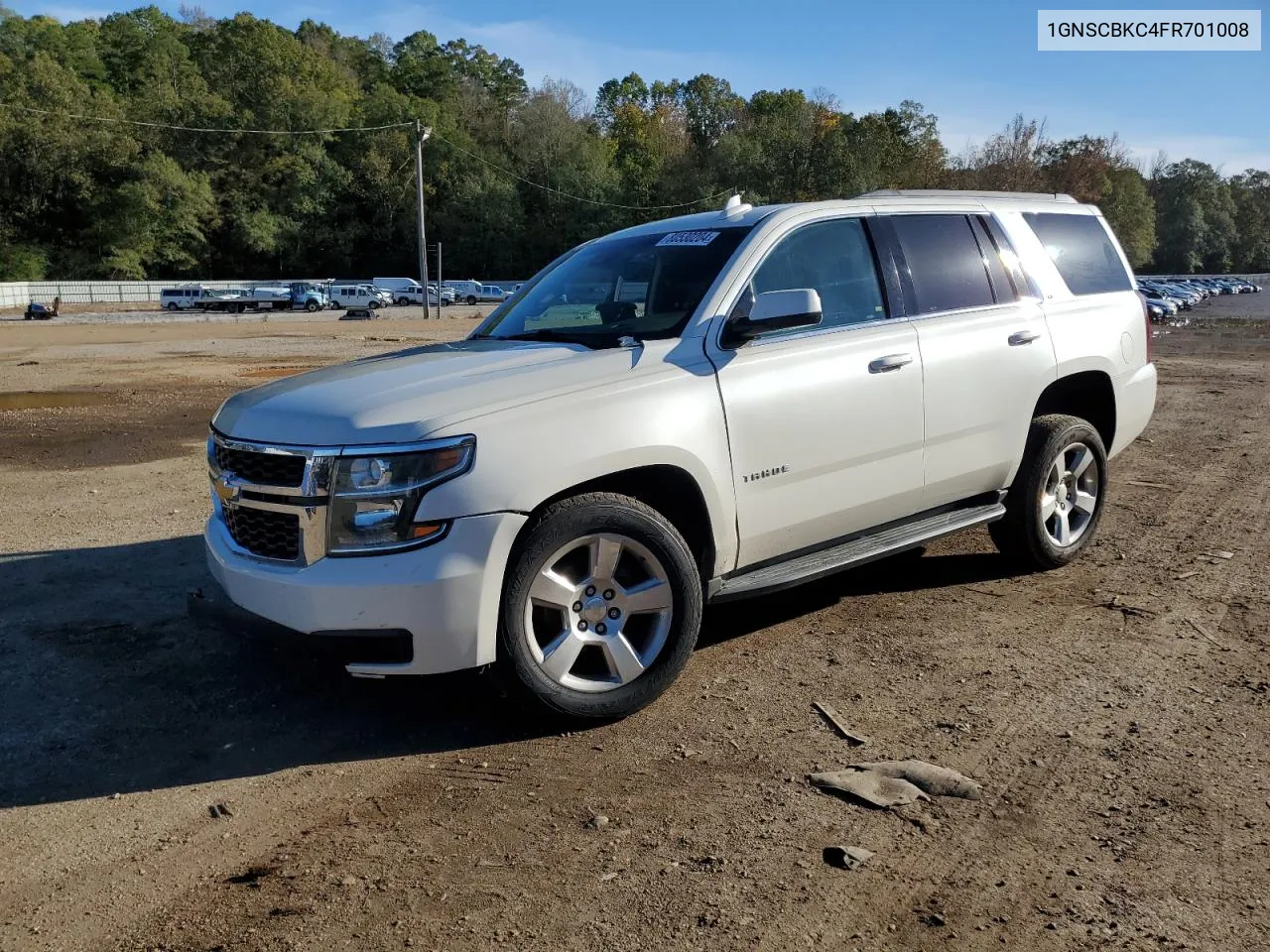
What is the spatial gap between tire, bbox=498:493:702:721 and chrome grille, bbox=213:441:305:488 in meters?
0.81

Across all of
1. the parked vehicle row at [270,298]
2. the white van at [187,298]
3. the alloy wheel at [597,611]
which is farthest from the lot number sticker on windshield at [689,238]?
the white van at [187,298]

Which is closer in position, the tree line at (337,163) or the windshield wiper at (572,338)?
the windshield wiper at (572,338)

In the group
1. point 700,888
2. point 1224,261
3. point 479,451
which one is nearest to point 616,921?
point 700,888

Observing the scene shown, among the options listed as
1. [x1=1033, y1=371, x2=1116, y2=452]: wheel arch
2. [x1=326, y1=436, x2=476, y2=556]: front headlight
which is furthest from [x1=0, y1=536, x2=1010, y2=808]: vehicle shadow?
[x1=1033, y1=371, x2=1116, y2=452]: wheel arch

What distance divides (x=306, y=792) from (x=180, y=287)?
69.4 meters

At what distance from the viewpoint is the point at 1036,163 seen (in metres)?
95.7

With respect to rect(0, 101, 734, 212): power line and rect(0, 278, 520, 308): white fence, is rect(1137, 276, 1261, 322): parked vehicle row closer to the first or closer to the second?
rect(0, 101, 734, 212): power line

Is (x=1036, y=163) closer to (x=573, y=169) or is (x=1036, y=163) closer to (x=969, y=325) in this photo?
(x=573, y=169)

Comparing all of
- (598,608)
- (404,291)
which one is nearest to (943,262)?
(598,608)

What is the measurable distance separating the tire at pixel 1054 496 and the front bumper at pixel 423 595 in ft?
10.3

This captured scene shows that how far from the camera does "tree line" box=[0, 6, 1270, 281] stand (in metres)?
83.8

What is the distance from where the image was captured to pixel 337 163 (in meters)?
100

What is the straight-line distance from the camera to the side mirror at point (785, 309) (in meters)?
4.16

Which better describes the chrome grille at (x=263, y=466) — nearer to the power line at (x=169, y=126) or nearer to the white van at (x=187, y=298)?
the white van at (x=187, y=298)
